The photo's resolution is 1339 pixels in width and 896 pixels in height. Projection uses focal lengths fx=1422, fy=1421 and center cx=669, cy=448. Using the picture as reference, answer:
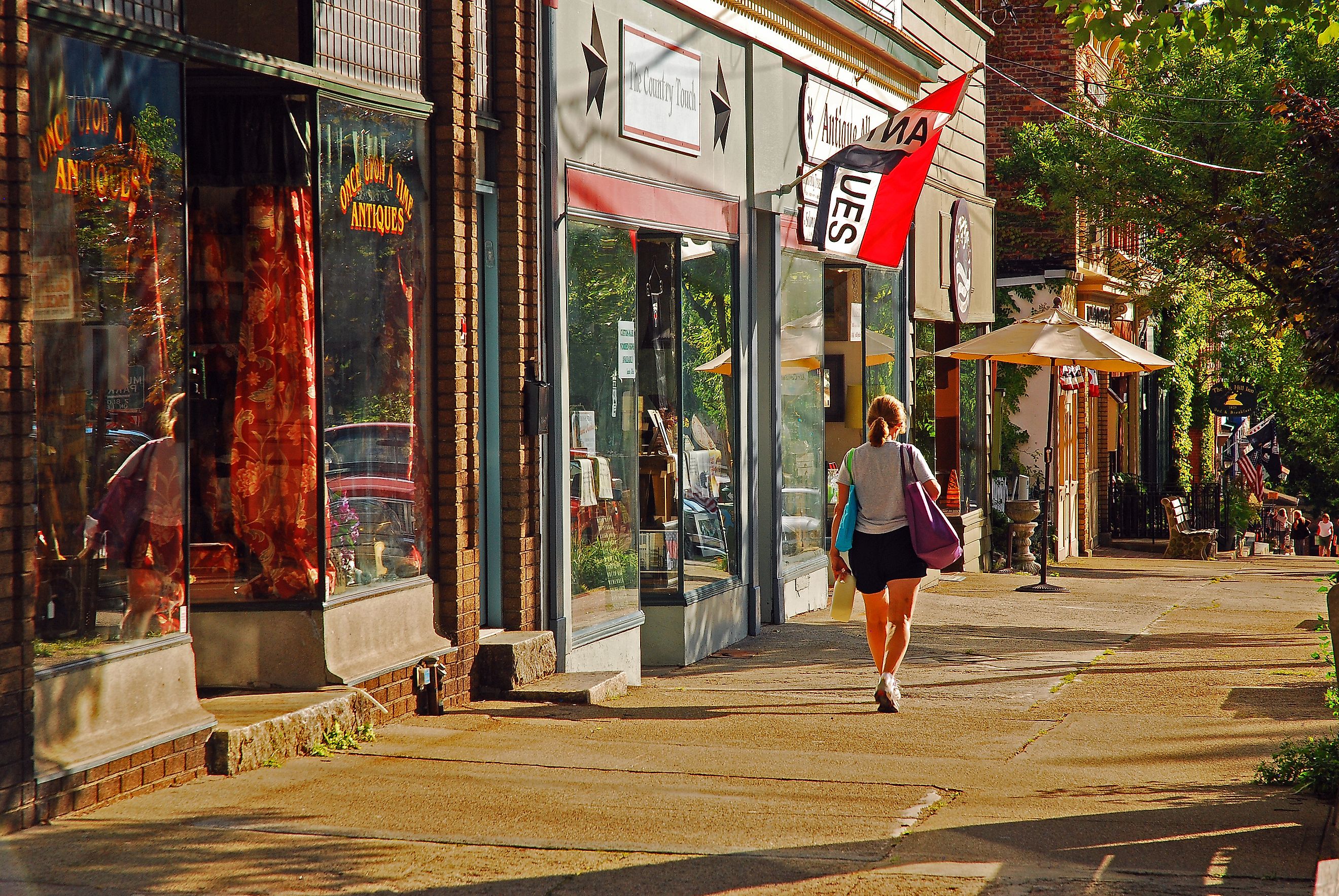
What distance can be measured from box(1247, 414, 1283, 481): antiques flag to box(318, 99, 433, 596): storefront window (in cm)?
2934

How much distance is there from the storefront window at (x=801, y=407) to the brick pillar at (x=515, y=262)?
3.95 metres

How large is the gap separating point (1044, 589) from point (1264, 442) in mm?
20043

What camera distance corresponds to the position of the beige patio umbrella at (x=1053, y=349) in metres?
15.2

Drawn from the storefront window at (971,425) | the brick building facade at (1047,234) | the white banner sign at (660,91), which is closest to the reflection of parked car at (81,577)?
the white banner sign at (660,91)

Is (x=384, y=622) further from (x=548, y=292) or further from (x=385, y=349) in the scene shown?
(x=548, y=292)

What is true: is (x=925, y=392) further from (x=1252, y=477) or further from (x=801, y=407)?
(x=1252, y=477)

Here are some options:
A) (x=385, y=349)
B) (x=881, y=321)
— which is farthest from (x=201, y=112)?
(x=881, y=321)

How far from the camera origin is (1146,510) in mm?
28016

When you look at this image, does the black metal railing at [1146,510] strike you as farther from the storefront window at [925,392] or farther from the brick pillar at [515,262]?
the brick pillar at [515,262]

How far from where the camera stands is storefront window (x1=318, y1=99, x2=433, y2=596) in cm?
695

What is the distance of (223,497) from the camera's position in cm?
688

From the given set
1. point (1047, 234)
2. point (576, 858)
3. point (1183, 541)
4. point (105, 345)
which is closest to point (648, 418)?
A: point (105, 345)

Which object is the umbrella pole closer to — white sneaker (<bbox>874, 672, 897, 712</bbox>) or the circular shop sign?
the circular shop sign

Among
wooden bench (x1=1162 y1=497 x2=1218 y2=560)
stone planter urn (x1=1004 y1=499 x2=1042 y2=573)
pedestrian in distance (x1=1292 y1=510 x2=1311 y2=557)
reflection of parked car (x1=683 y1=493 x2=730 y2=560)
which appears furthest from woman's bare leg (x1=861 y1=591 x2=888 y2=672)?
pedestrian in distance (x1=1292 y1=510 x2=1311 y2=557)
